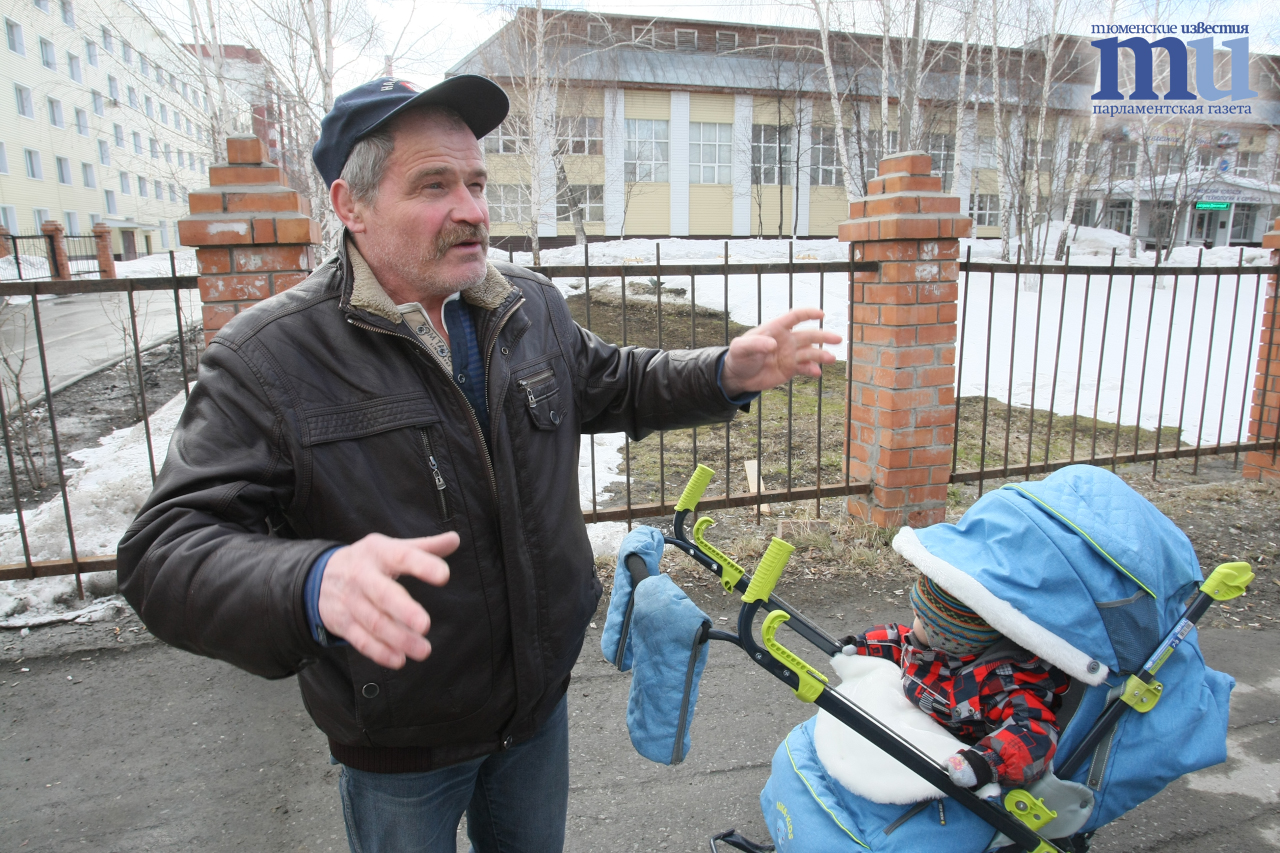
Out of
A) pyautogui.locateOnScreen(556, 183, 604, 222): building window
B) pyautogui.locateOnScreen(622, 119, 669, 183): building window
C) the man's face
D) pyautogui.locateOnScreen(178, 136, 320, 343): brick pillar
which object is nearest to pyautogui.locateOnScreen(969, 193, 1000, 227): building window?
pyautogui.locateOnScreen(622, 119, 669, 183): building window

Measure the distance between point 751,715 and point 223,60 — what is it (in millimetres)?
14870

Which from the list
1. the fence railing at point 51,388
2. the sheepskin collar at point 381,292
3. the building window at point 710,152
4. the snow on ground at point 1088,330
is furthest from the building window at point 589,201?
the sheepskin collar at point 381,292

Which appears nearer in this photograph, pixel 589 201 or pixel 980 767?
pixel 980 767

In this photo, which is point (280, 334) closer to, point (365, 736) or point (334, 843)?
point (365, 736)

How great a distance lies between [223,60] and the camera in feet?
42.3

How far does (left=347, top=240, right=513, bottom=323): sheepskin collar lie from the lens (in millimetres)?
1278

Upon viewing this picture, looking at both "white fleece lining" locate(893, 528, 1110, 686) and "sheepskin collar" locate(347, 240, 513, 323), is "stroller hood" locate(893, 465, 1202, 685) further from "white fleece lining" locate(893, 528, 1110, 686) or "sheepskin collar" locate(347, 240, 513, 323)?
"sheepskin collar" locate(347, 240, 513, 323)

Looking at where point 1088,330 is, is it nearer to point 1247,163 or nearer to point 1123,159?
point 1123,159

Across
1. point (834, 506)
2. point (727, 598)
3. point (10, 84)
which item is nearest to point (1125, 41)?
point (834, 506)

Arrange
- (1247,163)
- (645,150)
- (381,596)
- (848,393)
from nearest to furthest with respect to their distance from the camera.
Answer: (381,596), (848,393), (645,150), (1247,163)

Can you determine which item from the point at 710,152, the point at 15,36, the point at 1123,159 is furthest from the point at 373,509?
the point at 15,36

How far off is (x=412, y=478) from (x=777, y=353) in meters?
0.85

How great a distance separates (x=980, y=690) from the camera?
164 centimetres

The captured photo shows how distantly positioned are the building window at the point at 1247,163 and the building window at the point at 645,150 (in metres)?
27.0
